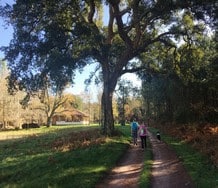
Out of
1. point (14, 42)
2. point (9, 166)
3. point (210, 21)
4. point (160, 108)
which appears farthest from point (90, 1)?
point (160, 108)

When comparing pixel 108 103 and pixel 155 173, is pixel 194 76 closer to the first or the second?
pixel 108 103

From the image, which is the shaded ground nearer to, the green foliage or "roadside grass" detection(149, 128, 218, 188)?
"roadside grass" detection(149, 128, 218, 188)

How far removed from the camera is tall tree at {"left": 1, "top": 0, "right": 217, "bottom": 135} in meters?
25.8

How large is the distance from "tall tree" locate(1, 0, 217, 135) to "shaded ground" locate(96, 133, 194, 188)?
10788 mm

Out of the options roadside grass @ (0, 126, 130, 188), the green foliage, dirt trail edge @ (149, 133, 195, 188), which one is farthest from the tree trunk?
dirt trail edge @ (149, 133, 195, 188)

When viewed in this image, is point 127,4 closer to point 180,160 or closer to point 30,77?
point 30,77

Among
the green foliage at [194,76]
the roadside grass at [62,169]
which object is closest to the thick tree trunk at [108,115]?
the green foliage at [194,76]

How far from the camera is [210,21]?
26688mm

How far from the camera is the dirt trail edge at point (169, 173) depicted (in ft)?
43.0

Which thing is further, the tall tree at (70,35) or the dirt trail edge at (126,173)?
the tall tree at (70,35)

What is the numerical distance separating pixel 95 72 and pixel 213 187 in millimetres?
32156

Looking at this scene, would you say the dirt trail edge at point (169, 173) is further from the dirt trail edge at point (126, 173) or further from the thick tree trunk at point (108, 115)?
the thick tree trunk at point (108, 115)

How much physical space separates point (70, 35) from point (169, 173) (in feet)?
52.0

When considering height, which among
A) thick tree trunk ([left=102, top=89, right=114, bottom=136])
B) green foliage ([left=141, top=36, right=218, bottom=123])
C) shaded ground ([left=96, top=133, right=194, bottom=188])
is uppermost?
green foliage ([left=141, top=36, right=218, bottom=123])
